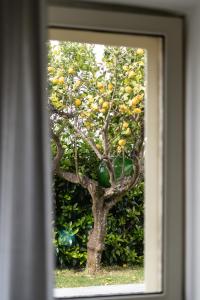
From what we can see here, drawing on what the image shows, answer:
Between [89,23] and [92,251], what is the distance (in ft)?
2.49

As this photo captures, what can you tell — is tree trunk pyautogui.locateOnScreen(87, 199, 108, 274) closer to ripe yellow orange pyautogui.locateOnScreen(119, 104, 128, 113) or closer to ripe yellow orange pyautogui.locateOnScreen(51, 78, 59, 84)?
ripe yellow orange pyautogui.locateOnScreen(119, 104, 128, 113)

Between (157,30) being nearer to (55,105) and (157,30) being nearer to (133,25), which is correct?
(133,25)

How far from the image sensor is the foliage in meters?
1.51

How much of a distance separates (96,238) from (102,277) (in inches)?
5.5

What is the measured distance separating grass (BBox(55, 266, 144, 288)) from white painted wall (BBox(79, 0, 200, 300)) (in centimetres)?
19

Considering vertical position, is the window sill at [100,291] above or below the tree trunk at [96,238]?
below

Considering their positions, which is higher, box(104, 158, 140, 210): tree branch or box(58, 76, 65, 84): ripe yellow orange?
box(58, 76, 65, 84): ripe yellow orange
